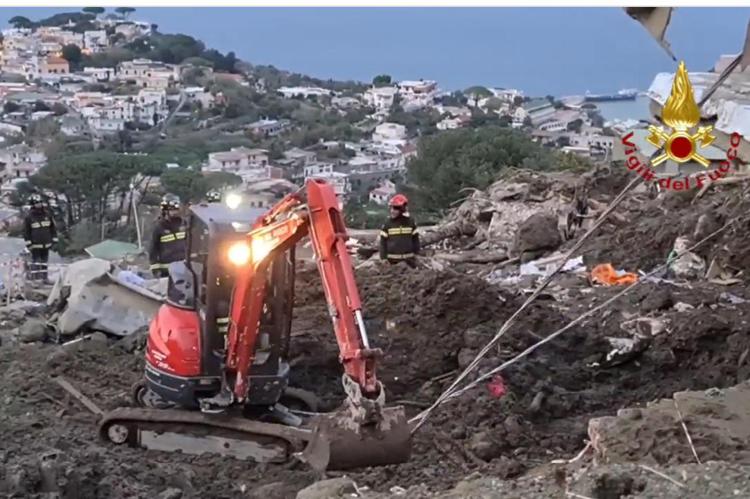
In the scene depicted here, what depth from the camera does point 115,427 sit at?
959cm

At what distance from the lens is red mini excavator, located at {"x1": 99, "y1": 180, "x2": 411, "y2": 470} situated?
8.62 metres

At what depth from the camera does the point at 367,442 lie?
7352 millimetres

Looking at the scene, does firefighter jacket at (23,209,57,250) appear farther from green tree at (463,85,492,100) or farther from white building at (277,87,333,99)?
green tree at (463,85,492,100)

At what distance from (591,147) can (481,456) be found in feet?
108

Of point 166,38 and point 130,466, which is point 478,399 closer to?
point 130,466

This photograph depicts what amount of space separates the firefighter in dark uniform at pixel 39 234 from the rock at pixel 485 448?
9.84 metres

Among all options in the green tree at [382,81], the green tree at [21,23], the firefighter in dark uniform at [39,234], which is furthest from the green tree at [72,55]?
the firefighter in dark uniform at [39,234]

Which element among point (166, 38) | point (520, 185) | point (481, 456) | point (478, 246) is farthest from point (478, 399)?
point (166, 38)

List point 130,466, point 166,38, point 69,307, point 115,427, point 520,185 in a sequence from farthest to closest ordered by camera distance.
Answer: point 166,38 → point 520,185 → point 69,307 → point 115,427 → point 130,466

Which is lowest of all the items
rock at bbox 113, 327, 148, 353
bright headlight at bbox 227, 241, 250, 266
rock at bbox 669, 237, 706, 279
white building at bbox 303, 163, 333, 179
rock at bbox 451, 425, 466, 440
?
white building at bbox 303, 163, 333, 179

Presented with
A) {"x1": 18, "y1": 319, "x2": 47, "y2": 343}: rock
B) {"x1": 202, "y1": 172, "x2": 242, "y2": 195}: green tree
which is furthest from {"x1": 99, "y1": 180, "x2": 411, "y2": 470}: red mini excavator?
{"x1": 202, "y1": 172, "x2": 242, "y2": 195}: green tree

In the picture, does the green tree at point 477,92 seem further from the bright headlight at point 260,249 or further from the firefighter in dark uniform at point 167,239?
the bright headlight at point 260,249

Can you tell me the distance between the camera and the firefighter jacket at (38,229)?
17016mm

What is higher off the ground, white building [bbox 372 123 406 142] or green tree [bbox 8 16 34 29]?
green tree [bbox 8 16 34 29]
